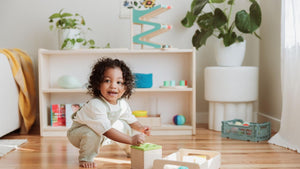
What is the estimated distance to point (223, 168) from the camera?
1555 millimetres

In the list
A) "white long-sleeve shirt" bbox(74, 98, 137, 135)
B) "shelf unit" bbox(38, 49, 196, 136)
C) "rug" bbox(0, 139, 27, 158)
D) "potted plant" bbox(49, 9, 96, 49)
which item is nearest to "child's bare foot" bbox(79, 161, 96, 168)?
"white long-sleeve shirt" bbox(74, 98, 137, 135)

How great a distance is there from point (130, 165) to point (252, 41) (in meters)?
1.74

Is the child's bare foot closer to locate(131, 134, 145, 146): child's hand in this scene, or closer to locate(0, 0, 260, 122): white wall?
locate(131, 134, 145, 146): child's hand

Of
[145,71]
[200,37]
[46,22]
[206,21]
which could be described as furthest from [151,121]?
[46,22]

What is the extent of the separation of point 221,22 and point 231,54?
0.81 ft

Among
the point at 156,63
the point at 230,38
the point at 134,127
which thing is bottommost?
the point at 134,127

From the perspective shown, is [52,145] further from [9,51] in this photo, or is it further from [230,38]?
[230,38]

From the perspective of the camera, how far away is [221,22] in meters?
2.46

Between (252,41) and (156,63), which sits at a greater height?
(252,41)

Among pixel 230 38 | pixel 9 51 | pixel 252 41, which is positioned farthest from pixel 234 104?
pixel 9 51

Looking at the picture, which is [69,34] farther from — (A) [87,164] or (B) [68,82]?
(A) [87,164]

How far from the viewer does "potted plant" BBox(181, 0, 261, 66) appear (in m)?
2.42

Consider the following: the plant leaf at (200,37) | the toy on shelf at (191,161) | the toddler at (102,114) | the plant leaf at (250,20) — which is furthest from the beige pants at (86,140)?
the plant leaf at (250,20)

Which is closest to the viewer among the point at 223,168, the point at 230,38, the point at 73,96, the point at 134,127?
the point at 223,168
